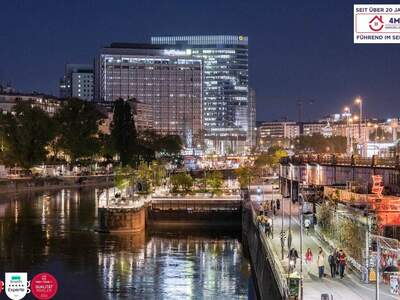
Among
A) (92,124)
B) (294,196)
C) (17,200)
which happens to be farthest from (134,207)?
(92,124)

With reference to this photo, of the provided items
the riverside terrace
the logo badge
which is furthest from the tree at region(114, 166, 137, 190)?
the logo badge

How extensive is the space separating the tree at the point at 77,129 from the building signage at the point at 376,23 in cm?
13710

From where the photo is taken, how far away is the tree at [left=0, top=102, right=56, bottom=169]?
144875 millimetres

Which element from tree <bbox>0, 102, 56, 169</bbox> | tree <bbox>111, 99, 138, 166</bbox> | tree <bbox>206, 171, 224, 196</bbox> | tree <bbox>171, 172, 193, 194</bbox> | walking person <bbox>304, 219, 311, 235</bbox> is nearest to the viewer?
walking person <bbox>304, 219, 311, 235</bbox>

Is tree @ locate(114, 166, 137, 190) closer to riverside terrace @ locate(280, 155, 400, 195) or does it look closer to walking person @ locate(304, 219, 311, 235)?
riverside terrace @ locate(280, 155, 400, 195)

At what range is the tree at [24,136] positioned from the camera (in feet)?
475

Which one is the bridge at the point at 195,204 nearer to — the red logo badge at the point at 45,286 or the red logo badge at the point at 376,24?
the red logo badge at the point at 376,24

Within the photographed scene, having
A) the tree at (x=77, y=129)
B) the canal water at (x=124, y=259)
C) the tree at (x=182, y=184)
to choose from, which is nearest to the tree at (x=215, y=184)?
the tree at (x=182, y=184)

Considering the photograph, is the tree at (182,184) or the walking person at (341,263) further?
the tree at (182,184)

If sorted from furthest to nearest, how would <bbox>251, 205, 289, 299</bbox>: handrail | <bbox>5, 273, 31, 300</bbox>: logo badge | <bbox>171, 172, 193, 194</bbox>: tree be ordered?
1. <bbox>171, 172, 193, 194</bbox>: tree
2. <bbox>251, 205, 289, 299</bbox>: handrail
3. <bbox>5, 273, 31, 300</bbox>: logo badge

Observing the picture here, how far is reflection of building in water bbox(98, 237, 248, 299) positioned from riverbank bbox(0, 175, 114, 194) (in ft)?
222

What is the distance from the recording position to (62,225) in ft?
250

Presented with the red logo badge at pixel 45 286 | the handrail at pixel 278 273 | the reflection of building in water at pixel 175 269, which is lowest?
the reflection of building in water at pixel 175 269

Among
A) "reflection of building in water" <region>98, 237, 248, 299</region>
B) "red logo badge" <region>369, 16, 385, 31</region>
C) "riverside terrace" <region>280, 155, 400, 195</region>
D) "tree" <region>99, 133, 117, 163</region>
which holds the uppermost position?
"red logo badge" <region>369, 16, 385, 31</region>
